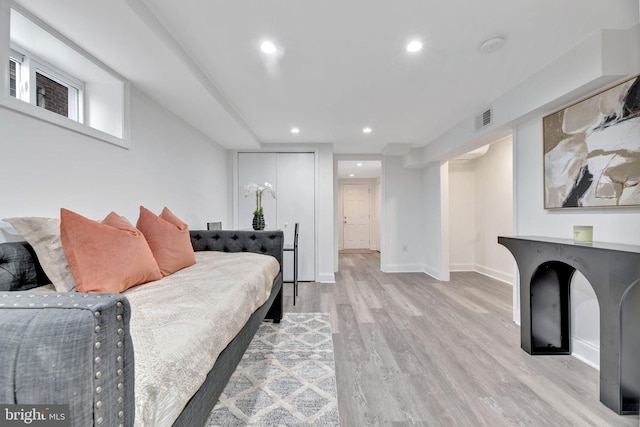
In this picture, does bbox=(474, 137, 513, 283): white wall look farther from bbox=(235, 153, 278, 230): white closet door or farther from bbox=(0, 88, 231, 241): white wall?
bbox=(0, 88, 231, 241): white wall

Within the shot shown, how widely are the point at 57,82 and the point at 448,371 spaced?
326 cm

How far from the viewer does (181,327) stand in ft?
3.12

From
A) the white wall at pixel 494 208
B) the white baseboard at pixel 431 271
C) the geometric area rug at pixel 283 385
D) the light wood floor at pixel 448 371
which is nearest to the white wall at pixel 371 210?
the white baseboard at pixel 431 271

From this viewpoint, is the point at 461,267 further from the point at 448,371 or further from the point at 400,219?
the point at 448,371

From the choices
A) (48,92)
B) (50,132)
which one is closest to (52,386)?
(50,132)

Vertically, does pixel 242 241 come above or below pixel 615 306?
above

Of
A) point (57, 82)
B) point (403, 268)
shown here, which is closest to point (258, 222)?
point (57, 82)

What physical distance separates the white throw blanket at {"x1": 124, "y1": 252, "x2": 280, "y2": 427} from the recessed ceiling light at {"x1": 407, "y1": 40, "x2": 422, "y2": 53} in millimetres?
1966

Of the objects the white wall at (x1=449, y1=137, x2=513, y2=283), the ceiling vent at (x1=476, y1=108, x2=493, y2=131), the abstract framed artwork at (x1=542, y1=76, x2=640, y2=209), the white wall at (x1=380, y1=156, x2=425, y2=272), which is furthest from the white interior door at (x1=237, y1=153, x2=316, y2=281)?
the abstract framed artwork at (x1=542, y1=76, x2=640, y2=209)

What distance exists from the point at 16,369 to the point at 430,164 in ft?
16.8

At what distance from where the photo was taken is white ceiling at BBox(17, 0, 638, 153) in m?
1.51

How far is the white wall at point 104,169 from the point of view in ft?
4.32

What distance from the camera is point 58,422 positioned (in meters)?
0.48

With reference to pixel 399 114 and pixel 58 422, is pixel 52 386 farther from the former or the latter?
pixel 399 114
